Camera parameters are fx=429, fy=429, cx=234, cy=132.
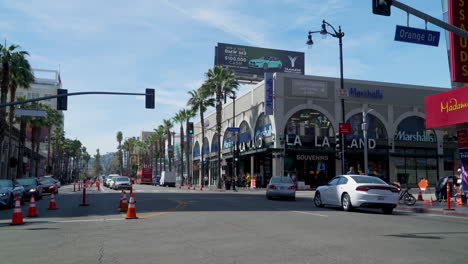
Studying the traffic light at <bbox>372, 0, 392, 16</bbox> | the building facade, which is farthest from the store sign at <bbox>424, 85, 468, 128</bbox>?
the building facade

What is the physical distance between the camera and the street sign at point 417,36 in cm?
1369

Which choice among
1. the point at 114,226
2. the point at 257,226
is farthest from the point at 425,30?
the point at 114,226

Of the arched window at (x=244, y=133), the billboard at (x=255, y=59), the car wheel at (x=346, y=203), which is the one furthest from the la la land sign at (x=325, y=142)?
the car wheel at (x=346, y=203)

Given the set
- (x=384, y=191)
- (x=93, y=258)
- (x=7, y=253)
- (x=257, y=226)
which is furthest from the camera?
(x=384, y=191)

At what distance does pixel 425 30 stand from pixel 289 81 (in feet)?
106

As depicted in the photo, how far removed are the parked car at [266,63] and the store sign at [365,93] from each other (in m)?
18.2

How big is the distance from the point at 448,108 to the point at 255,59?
4342 cm

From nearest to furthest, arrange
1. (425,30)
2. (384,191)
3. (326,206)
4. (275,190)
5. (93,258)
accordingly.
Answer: (93,258)
(425,30)
(384,191)
(326,206)
(275,190)

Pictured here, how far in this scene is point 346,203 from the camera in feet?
55.4

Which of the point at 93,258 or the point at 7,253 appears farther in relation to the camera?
the point at 7,253

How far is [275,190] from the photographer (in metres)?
25.2

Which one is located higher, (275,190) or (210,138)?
(210,138)

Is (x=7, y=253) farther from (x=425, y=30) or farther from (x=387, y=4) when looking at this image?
(x=425, y=30)

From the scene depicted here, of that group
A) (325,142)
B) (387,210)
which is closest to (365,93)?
(325,142)
